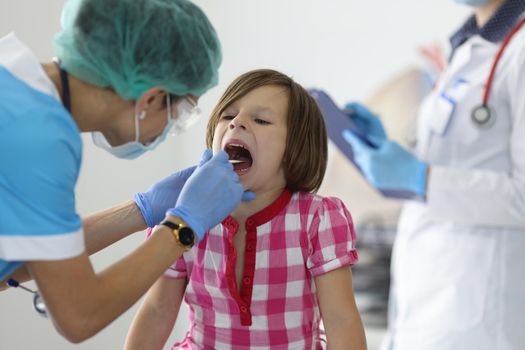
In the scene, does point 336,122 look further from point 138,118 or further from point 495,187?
point 138,118

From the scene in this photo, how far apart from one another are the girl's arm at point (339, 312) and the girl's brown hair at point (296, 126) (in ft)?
0.73

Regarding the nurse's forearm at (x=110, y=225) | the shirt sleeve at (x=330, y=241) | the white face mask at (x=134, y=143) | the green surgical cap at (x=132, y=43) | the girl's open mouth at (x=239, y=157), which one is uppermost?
the green surgical cap at (x=132, y=43)

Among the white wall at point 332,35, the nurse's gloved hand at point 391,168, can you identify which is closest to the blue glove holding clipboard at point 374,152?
the nurse's gloved hand at point 391,168

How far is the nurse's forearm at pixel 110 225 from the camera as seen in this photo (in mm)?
1336

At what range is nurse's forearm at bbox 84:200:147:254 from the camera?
1.34m

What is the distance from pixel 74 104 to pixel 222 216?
32 cm

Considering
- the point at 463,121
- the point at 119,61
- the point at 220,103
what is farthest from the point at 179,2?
the point at 463,121

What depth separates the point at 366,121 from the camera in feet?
6.66

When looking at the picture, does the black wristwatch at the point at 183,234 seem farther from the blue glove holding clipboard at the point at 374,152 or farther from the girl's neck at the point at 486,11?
the girl's neck at the point at 486,11

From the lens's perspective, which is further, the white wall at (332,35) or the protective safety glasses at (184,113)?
the white wall at (332,35)

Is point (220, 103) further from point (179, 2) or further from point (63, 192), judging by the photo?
point (63, 192)

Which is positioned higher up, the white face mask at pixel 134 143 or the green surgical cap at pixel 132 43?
the green surgical cap at pixel 132 43

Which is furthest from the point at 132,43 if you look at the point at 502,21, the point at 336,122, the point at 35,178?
the point at 502,21

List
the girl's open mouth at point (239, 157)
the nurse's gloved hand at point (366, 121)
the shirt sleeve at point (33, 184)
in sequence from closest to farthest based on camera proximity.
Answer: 1. the shirt sleeve at point (33, 184)
2. the girl's open mouth at point (239, 157)
3. the nurse's gloved hand at point (366, 121)
